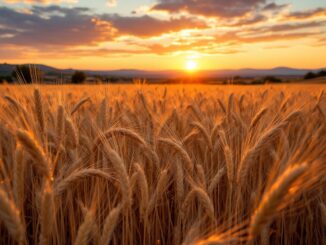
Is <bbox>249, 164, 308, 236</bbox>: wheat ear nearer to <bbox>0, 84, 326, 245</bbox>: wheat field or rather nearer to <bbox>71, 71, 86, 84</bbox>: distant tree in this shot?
<bbox>0, 84, 326, 245</bbox>: wheat field

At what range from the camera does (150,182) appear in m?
2.08

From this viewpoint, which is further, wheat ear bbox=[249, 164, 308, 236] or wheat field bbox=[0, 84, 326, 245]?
wheat field bbox=[0, 84, 326, 245]

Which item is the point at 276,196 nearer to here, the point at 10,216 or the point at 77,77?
the point at 10,216

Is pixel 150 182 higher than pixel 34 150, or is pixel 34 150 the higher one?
pixel 34 150

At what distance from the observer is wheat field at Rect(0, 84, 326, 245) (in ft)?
3.66

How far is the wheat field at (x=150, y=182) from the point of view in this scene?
111 cm

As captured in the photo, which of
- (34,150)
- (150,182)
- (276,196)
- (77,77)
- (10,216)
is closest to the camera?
(276,196)

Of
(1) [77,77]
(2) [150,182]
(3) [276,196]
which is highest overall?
(1) [77,77]

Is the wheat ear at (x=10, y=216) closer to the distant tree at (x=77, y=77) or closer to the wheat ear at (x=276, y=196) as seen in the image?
the wheat ear at (x=276, y=196)

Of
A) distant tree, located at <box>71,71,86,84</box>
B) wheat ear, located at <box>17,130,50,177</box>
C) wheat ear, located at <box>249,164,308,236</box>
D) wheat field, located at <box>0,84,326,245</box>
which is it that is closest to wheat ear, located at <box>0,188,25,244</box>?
wheat field, located at <box>0,84,326,245</box>

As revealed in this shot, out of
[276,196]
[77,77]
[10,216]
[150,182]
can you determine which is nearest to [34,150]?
[10,216]

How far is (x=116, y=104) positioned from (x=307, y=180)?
100 inches

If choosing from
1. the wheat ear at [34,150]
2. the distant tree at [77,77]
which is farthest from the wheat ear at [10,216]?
the distant tree at [77,77]

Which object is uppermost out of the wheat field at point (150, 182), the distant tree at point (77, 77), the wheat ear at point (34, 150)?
the distant tree at point (77, 77)
